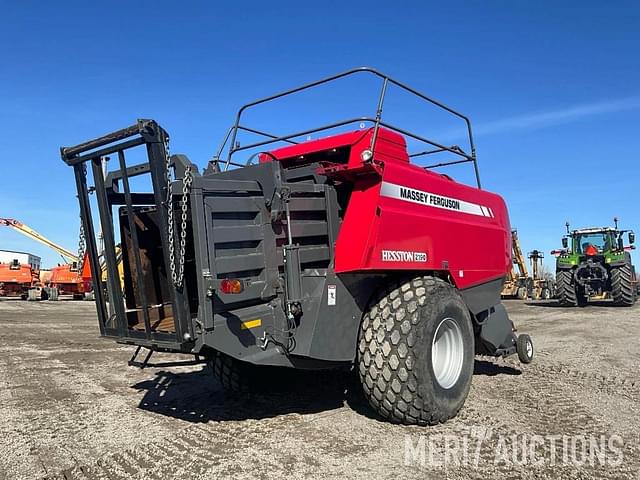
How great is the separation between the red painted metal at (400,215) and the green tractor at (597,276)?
14.2 m

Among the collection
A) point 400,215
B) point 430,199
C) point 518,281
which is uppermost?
point 430,199

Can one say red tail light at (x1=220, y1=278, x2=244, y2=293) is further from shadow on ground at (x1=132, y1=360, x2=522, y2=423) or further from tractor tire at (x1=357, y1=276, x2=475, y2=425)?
shadow on ground at (x1=132, y1=360, x2=522, y2=423)

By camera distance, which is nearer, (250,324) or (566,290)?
(250,324)

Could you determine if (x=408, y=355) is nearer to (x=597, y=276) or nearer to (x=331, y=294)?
(x=331, y=294)

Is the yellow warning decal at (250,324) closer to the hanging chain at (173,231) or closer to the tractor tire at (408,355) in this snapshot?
the hanging chain at (173,231)

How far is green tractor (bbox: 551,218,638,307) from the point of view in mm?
17922

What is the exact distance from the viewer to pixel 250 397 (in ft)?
16.9

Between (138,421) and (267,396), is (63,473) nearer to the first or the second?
(138,421)

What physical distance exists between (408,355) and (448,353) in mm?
903

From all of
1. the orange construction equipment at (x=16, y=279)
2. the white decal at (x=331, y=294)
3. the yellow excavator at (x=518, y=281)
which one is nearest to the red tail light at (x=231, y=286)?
the white decal at (x=331, y=294)

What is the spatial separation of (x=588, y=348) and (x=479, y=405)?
4.50 metres

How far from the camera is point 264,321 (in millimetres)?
3951

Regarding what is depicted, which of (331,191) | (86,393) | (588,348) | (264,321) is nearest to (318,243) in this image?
(331,191)

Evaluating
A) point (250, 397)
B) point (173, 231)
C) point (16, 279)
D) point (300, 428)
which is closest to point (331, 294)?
point (300, 428)
